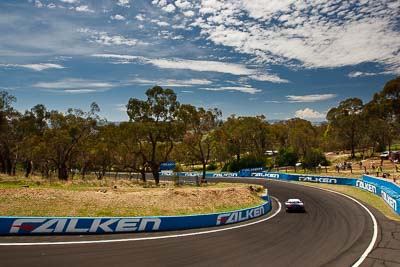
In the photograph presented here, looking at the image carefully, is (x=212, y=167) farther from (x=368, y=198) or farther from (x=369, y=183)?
(x=368, y=198)

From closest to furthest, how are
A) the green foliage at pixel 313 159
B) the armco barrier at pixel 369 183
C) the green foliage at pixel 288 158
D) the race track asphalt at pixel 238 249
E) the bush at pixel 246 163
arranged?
the race track asphalt at pixel 238 249, the armco barrier at pixel 369 183, the green foliage at pixel 313 159, the green foliage at pixel 288 158, the bush at pixel 246 163

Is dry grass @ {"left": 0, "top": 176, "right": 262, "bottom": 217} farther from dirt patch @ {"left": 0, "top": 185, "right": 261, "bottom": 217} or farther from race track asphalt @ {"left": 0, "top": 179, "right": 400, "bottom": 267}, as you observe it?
race track asphalt @ {"left": 0, "top": 179, "right": 400, "bottom": 267}

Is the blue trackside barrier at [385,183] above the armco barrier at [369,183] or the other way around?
above

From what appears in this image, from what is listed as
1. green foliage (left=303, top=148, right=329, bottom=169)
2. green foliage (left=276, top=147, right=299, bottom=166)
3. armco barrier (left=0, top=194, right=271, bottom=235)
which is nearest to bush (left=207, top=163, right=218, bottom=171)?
green foliage (left=276, top=147, right=299, bottom=166)

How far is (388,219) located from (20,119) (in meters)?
62.4

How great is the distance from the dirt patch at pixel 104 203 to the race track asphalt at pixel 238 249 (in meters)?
3.72

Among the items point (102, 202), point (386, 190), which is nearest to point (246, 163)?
point (386, 190)

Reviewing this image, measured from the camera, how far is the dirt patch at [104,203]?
798 inches

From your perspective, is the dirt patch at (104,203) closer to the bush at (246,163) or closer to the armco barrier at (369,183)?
the armco barrier at (369,183)

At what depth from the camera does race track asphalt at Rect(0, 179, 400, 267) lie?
45.3ft

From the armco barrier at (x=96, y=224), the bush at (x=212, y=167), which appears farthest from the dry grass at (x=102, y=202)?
the bush at (x=212, y=167)

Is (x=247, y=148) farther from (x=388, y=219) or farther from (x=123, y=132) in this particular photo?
(x=388, y=219)

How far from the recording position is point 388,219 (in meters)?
26.7

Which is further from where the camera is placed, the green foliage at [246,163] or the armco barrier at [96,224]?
the green foliage at [246,163]
